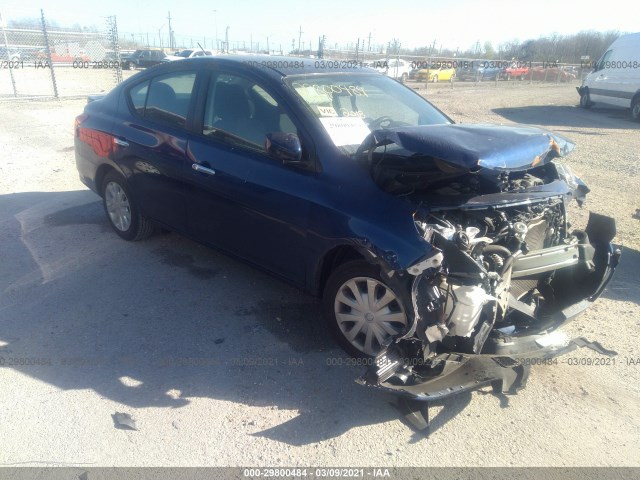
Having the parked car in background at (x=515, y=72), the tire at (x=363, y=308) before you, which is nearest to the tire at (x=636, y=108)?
the tire at (x=363, y=308)

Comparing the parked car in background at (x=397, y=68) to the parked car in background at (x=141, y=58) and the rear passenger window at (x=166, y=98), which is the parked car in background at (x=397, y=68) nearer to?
the parked car in background at (x=141, y=58)

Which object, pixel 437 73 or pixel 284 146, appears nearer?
pixel 284 146

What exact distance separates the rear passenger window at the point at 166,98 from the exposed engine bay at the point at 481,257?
1816 mm

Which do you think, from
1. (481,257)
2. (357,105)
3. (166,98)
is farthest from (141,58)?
(481,257)

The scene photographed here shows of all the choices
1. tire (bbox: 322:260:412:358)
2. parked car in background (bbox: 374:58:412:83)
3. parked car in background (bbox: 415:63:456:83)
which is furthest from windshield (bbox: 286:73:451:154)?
parked car in background (bbox: 415:63:456:83)

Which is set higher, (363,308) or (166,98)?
(166,98)

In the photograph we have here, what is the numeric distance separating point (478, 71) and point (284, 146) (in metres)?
30.9

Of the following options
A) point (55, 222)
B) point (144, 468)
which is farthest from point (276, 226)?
point (55, 222)

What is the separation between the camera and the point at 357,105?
4.02 meters

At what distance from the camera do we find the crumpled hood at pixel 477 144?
2.89 m

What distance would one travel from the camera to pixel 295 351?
3.54 meters

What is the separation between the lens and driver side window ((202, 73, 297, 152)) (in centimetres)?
370

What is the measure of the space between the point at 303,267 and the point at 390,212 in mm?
836

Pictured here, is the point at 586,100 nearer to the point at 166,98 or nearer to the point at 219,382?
the point at 166,98
